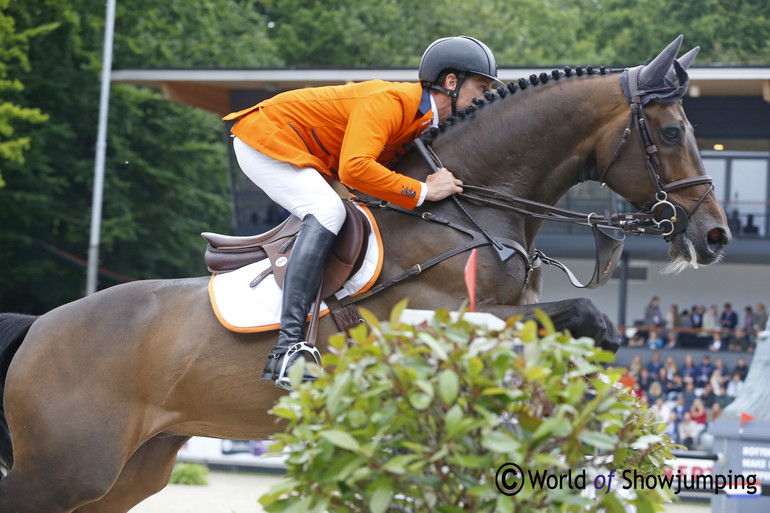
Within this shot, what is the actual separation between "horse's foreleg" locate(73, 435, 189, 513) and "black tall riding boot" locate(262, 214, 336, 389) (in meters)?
1.15

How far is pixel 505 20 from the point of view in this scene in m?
33.2

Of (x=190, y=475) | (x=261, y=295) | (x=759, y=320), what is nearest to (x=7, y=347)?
(x=261, y=295)

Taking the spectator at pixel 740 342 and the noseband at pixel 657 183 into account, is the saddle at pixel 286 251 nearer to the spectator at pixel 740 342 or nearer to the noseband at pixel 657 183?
the noseband at pixel 657 183

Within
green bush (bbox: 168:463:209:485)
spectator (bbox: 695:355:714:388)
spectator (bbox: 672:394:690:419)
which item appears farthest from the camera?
spectator (bbox: 695:355:714:388)

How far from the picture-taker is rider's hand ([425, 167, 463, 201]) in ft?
13.0

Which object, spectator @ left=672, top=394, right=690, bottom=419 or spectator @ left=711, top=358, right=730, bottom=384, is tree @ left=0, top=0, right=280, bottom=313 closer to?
spectator @ left=672, top=394, right=690, bottom=419

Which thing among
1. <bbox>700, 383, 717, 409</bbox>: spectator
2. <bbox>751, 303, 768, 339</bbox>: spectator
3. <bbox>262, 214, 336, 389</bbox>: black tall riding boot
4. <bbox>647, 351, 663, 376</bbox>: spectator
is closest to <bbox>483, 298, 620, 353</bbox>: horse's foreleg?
<bbox>262, 214, 336, 389</bbox>: black tall riding boot

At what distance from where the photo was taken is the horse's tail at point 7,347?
4.48 meters

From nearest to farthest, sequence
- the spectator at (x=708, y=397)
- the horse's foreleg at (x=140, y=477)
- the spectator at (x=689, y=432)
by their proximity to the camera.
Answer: the horse's foreleg at (x=140, y=477), the spectator at (x=689, y=432), the spectator at (x=708, y=397)

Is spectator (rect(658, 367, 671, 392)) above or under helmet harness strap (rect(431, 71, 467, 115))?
above

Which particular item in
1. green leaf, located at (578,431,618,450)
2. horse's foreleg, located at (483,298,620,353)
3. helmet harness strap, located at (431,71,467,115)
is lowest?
green leaf, located at (578,431,618,450)

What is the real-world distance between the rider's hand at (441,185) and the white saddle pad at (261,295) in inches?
12.3

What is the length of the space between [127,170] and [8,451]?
16.7 m

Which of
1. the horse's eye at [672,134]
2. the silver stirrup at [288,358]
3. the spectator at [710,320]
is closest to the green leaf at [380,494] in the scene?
the silver stirrup at [288,358]
